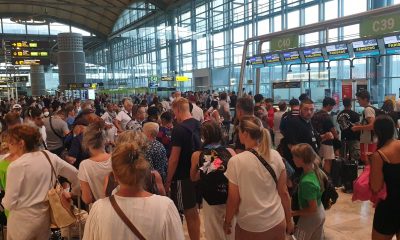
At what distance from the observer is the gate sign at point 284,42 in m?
10.1

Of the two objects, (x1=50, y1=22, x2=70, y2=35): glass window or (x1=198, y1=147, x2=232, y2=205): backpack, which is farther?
(x1=50, y1=22, x2=70, y2=35): glass window

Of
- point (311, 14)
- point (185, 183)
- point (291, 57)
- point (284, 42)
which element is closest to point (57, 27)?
point (311, 14)

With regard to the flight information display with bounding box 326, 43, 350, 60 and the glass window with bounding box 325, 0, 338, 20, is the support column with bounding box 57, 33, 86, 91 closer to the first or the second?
the glass window with bounding box 325, 0, 338, 20

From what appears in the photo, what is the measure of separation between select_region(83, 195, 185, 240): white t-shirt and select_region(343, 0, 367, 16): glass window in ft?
54.4

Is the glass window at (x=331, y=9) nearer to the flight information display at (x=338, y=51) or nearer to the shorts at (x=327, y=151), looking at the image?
the flight information display at (x=338, y=51)

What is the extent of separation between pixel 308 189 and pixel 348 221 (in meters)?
2.29

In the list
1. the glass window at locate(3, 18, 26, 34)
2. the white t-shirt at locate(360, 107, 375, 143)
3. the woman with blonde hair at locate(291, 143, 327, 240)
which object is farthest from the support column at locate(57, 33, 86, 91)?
the woman with blonde hair at locate(291, 143, 327, 240)

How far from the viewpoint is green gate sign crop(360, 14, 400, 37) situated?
7.64 meters

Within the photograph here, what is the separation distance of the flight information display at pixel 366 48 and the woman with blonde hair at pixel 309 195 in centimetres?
836

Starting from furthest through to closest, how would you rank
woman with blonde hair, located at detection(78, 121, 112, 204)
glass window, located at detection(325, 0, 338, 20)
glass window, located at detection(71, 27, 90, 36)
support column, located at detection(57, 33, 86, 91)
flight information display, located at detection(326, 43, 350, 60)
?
glass window, located at detection(71, 27, 90, 36) → support column, located at detection(57, 33, 86, 91) → glass window, located at detection(325, 0, 338, 20) → flight information display, located at detection(326, 43, 350, 60) → woman with blonde hair, located at detection(78, 121, 112, 204)

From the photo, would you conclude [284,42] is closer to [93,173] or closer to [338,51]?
[338,51]

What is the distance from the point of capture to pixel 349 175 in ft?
21.8

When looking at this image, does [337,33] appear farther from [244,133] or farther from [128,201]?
[128,201]

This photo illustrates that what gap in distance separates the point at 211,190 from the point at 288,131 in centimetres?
202
